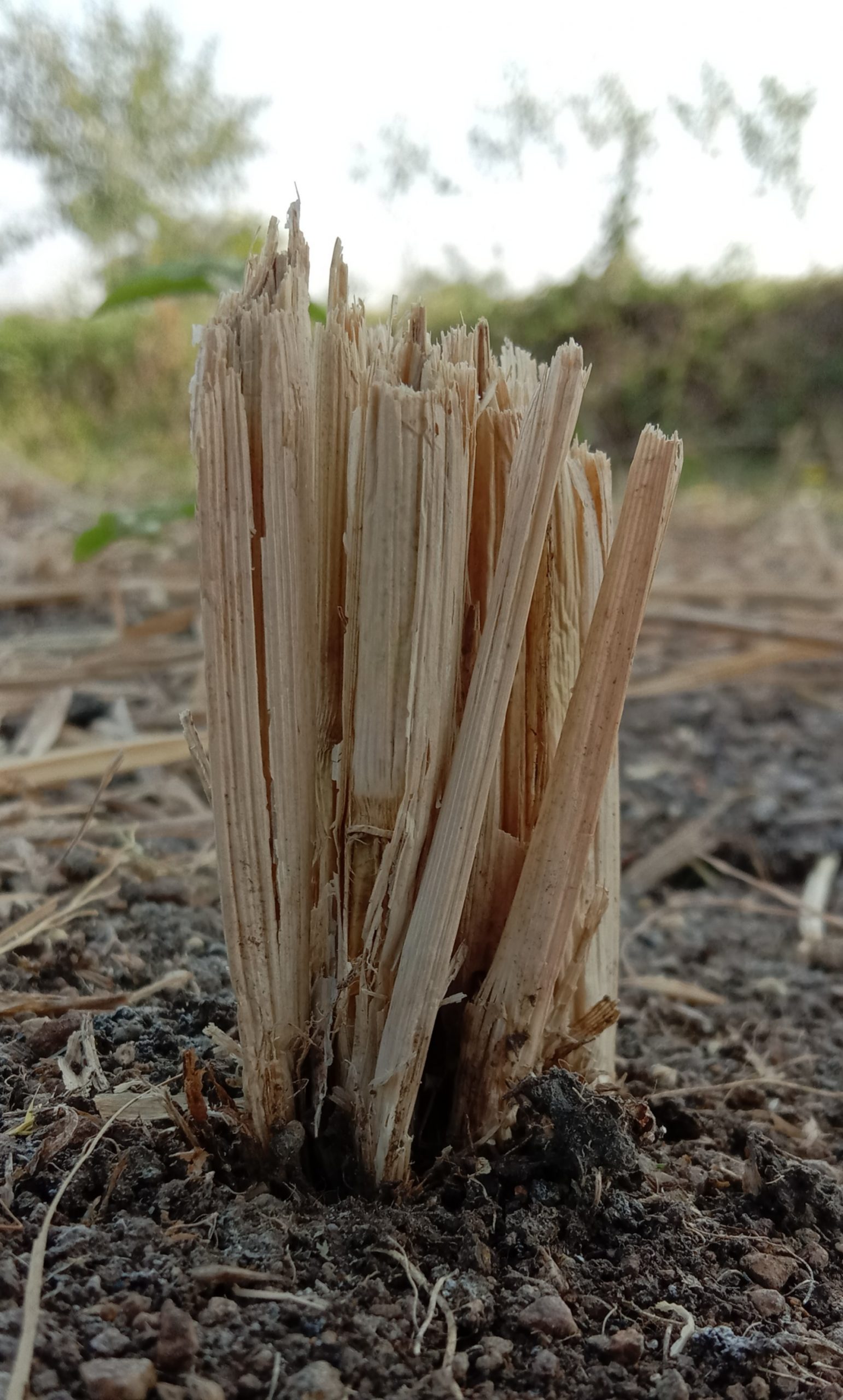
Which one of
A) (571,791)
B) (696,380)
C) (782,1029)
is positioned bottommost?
(782,1029)

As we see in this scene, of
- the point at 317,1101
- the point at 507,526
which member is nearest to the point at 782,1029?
the point at 317,1101

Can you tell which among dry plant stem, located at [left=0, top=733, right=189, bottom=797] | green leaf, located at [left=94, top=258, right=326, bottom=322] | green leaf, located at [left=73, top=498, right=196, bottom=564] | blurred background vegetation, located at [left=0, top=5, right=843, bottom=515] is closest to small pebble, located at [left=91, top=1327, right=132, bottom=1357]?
dry plant stem, located at [left=0, top=733, right=189, bottom=797]

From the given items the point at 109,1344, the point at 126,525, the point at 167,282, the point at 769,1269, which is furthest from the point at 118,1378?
the point at 126,525

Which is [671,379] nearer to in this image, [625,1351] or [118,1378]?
[625,1351]

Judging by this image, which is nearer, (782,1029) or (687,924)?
(782,1029)

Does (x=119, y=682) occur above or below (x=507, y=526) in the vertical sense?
below

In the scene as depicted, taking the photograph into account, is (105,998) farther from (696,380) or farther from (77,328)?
(77,328)

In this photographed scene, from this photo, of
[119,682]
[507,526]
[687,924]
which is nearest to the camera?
[507,526]
